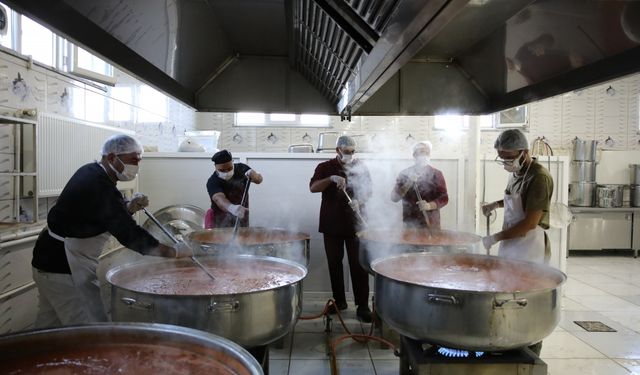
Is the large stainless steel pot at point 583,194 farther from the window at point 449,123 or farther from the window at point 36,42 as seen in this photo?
the window at point 36,42

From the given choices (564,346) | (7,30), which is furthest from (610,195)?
(7,30)

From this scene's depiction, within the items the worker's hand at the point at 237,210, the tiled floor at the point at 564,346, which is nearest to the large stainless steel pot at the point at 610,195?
the tiled floor at the point at 564,346

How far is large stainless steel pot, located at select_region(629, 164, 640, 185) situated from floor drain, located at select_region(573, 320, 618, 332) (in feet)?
14.6

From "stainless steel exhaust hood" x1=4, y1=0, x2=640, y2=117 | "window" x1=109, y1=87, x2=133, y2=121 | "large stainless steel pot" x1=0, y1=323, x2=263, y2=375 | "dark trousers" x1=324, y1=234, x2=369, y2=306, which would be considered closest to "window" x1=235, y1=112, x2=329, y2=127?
"window" x1=109, y1=87, x2=133, y2=121

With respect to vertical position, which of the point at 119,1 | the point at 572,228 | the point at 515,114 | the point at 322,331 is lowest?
the point at 322,331

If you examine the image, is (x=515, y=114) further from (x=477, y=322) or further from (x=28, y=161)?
(x=28, y=161)

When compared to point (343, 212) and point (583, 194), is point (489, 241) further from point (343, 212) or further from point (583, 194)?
point (583, 194)

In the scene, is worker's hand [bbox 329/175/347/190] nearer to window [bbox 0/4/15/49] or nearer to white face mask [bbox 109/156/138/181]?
white face mask [bbox 109/156/138/181]

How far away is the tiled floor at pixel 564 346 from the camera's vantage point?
284 centimetres

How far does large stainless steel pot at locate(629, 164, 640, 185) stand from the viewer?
23.0 feet

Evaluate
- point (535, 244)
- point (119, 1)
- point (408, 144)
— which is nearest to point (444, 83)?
point (535, 244)

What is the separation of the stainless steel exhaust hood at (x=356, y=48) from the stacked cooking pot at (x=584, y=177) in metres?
5.61

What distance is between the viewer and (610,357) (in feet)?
9.93

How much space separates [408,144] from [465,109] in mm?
4985
